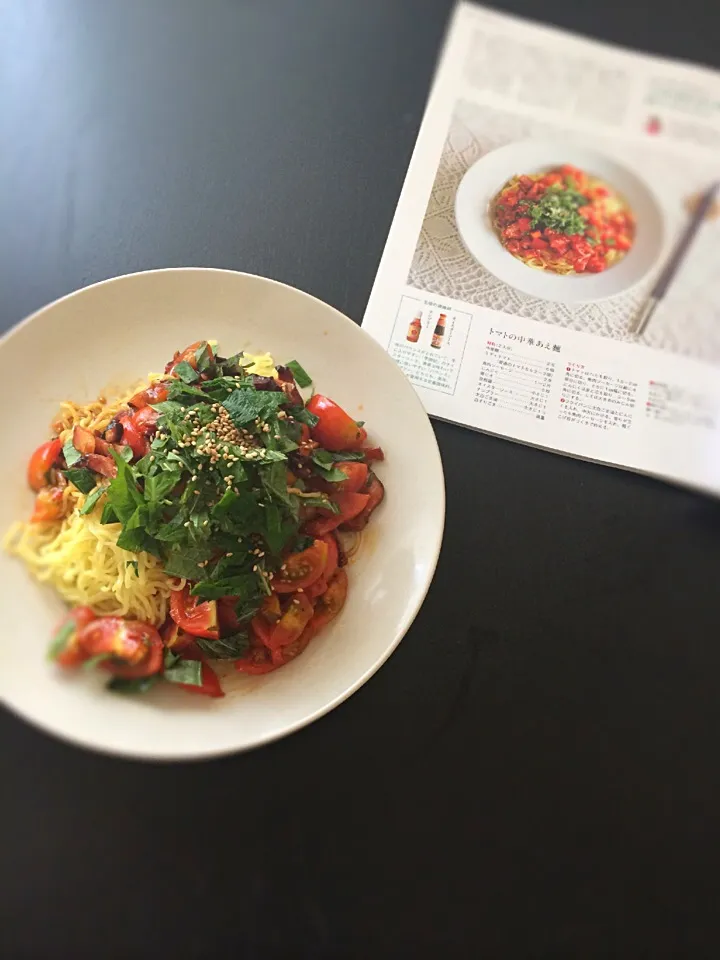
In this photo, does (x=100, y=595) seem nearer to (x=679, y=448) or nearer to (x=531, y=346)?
(x=531, y=346)

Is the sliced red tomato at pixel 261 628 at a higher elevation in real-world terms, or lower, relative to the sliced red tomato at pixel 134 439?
lower

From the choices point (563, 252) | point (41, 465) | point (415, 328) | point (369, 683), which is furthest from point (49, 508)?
point (563, 252)

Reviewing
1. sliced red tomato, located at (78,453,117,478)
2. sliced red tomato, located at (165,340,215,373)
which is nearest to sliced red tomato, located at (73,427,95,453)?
sliced red tomato, located at (78,453,117,478)

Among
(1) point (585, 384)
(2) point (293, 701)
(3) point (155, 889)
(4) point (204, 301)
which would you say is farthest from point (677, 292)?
(3) point (155, 889)

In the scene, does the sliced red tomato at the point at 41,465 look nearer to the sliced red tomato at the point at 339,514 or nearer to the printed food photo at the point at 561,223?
the sliced red tomato at the point at 339,514

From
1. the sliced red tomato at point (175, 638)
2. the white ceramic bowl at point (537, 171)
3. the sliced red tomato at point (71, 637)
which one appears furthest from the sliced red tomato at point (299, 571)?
the white ceramic bowl at point (537, 171)

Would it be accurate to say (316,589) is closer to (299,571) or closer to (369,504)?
(299,571)

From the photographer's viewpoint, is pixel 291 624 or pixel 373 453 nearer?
pixel 291 624
